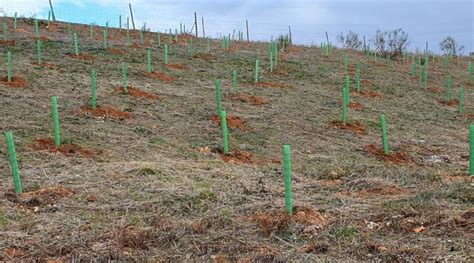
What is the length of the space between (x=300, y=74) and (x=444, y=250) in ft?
44.9

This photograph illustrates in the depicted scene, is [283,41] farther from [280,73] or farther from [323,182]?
[323,182]

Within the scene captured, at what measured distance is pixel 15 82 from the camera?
1056 centimetres

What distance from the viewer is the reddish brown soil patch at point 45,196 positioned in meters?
4.60

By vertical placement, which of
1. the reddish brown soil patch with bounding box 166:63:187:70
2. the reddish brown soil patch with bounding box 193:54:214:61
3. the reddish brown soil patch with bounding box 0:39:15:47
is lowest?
the reddish brown soil patch with bounding box 166:63:187:70

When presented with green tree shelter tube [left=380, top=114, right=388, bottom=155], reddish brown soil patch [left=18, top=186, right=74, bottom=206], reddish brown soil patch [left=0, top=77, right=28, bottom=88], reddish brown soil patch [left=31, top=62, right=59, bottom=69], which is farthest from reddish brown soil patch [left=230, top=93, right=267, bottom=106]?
reddish brown soil patch [left=18, top=186, right=74, bottom=206]

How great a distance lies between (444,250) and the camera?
11.0 feet

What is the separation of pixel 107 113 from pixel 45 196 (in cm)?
448

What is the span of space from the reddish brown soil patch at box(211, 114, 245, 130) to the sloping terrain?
4cm

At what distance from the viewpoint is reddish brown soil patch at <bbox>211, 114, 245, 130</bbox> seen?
933 cm

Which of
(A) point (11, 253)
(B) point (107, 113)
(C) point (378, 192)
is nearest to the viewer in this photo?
(A) point (11, 253)

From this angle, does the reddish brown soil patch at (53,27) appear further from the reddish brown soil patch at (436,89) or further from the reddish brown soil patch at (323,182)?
the reddish brown soil patch at (323,182)

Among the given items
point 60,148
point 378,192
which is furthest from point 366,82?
point 378,192

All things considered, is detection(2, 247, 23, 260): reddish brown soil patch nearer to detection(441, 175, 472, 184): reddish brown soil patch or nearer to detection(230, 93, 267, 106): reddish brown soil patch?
detection(441, 175, 472, 184): reddish brown soil patch

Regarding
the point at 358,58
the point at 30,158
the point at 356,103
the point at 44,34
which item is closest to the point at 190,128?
the point at 30,158
